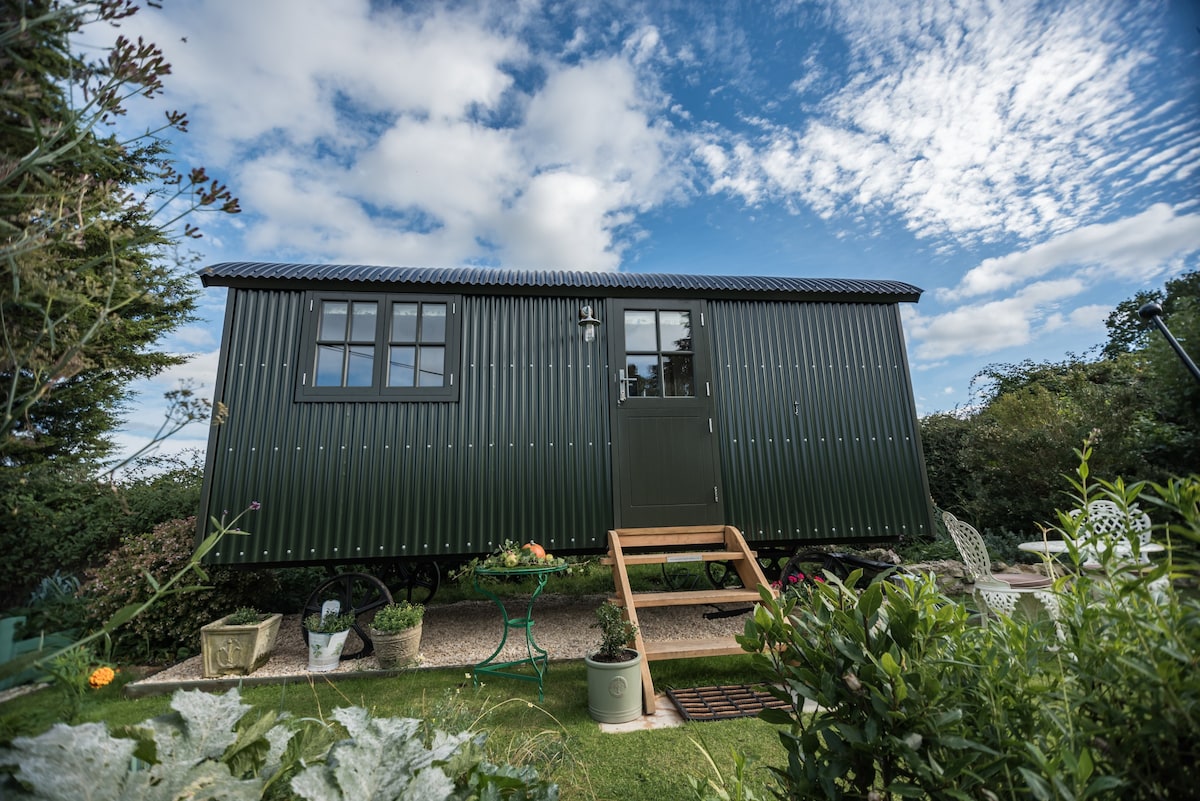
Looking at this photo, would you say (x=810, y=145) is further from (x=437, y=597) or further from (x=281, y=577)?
(x=281, y=577)

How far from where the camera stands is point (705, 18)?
1575 mm

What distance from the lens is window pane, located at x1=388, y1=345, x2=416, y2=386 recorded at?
480cm

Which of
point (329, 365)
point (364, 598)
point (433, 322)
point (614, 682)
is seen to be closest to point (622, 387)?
point (433, 322)

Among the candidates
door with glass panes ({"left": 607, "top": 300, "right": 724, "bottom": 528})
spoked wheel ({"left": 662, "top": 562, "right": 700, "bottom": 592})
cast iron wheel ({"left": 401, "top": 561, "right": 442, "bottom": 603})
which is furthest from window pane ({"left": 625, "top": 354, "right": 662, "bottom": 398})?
cast iron wheel ({"left": 401, "top": 561, "right": 442, "bottom": 603})

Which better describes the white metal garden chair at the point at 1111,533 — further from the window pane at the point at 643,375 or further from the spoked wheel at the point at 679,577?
the spoked wheel at the point at 679,577

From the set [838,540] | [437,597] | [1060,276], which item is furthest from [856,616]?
[437,597]

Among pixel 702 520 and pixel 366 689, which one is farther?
pixel 702 520

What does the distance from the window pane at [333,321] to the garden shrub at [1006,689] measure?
16.1 ft

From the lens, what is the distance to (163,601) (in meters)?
4.52

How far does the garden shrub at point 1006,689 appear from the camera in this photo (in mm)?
575

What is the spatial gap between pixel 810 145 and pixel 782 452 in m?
2.86

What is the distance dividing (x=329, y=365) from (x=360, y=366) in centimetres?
29

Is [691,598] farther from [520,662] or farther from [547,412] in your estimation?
[547,412]

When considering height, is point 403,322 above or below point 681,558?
above
